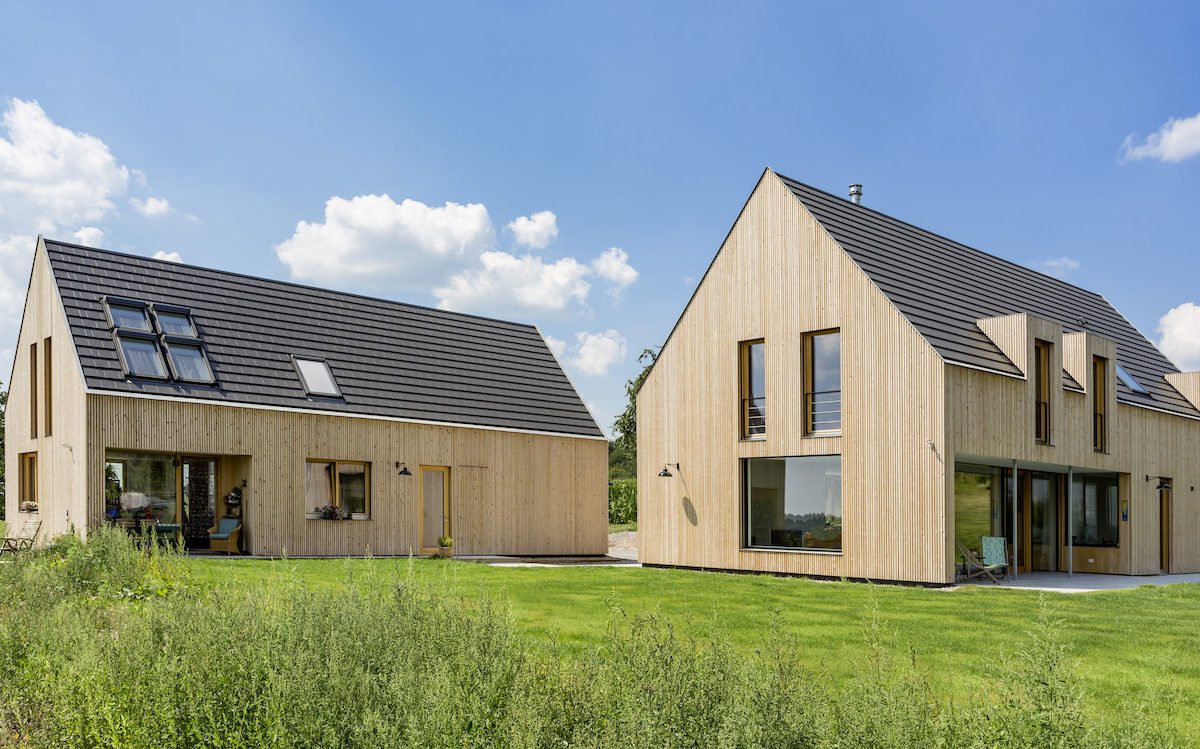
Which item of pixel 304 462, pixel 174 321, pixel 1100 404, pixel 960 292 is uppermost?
pixel 960 292

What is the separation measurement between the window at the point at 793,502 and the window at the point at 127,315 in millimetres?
11675

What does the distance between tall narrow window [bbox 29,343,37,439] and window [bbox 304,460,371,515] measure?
18.4 ft

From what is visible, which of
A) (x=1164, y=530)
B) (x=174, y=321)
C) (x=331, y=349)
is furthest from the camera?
(x=1164, y=530)

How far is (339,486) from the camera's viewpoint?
67.9ft

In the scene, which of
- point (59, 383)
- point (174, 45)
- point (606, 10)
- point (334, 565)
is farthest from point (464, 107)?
point (59, 383)

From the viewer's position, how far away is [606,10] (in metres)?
14.6

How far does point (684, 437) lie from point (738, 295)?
2.89 m

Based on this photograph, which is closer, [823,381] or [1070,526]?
[823,381]

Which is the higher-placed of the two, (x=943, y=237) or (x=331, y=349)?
(x=943, y=237)

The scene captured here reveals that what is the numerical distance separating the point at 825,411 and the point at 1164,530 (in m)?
10.5

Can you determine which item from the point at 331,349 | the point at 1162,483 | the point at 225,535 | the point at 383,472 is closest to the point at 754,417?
the point at 383,472

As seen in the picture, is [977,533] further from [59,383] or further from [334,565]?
[59,383]

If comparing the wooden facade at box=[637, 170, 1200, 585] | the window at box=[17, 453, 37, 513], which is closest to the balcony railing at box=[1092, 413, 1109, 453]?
the wooden facade at box=[637, 170, 1200, 585]

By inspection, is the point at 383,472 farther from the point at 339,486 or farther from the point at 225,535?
the point at 225,535
